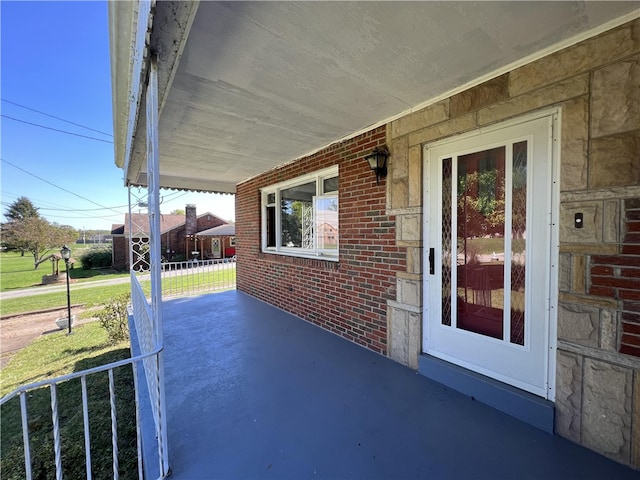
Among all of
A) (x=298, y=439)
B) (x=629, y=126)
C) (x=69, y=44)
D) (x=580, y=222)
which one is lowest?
(x=298, y=439)

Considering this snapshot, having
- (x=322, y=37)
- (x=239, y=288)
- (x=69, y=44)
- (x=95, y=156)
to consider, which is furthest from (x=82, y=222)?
(x=322, y=37)

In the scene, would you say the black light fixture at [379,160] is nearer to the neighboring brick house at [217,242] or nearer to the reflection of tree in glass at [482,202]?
the reflection of tree in glass at [482,202]

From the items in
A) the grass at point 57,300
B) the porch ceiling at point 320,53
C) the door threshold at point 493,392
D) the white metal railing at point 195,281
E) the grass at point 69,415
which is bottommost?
the grass at point 57,300

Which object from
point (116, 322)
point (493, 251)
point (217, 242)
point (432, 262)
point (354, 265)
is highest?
point (493, 251)

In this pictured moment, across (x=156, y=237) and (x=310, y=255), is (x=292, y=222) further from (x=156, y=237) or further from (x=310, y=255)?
(x=156, y=237)

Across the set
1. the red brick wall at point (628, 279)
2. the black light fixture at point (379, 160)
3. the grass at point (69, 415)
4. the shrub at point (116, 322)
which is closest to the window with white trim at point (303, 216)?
the black light fixture at point (379, 160)

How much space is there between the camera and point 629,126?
61.0 inches

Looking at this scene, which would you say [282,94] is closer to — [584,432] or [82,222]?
[584,432]

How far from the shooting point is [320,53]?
5.91 ft

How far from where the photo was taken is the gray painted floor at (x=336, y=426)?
1575mm

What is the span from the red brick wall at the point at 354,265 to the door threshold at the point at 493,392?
2.16 feet

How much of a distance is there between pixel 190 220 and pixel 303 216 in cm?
2098

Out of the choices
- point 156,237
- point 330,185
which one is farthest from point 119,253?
point 156,237

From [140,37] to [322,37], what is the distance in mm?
1030
